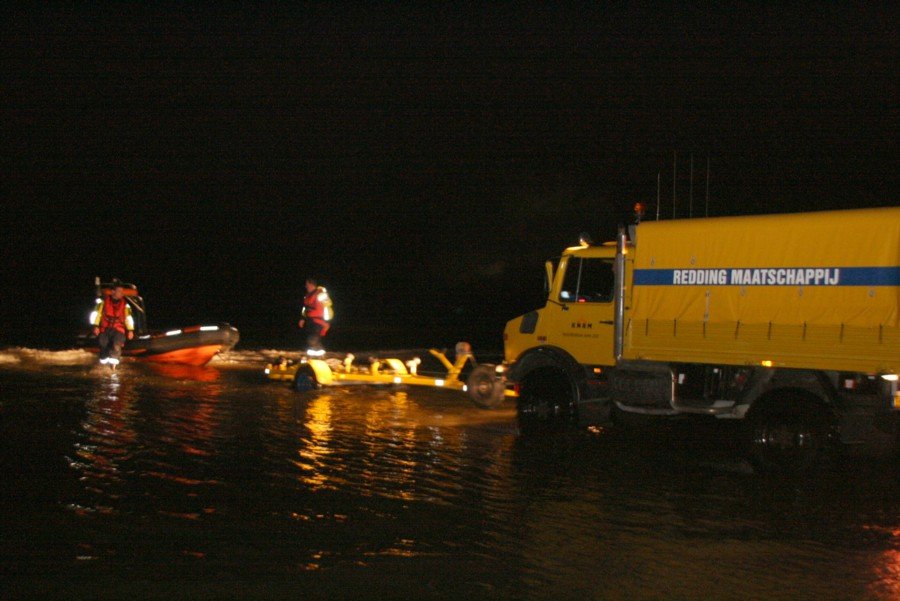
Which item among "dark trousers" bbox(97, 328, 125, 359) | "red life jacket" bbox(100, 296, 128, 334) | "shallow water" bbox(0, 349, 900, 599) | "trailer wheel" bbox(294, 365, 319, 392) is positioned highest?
"red life jacket" bbox(100, 296, 128, 334)

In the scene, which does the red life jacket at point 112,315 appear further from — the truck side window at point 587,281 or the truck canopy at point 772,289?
the truck canopy at point 772,289

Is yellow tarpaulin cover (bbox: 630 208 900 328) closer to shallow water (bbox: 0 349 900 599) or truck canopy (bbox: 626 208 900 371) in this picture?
truck canopy (bbox: 626 208 900 371)

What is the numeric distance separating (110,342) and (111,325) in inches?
14.0

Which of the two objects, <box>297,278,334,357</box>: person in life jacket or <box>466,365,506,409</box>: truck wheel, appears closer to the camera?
<box>466,365,506,409</box>: truck wheel

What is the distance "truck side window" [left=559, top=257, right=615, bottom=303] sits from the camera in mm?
11344

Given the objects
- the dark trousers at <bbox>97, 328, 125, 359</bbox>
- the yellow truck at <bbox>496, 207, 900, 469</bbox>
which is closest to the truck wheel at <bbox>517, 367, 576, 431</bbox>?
the yellow truck at <bbox>496, 207, 900, 469</bbox>

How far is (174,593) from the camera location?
5.27m

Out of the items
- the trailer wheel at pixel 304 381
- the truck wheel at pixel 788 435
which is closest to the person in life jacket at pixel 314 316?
the trailer wheel at pixel 304 381

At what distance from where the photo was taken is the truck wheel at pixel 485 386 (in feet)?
44.9

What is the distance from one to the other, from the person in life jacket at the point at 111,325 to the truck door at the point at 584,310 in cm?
1014

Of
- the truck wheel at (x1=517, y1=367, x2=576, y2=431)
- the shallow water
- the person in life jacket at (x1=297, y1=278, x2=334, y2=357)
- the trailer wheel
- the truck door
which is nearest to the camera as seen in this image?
the shallow water

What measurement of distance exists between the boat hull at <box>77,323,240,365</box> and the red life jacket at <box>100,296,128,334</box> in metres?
1.52

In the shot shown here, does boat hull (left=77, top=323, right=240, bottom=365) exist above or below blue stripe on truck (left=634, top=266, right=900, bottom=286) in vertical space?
below

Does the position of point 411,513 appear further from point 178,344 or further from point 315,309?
point 178,344
